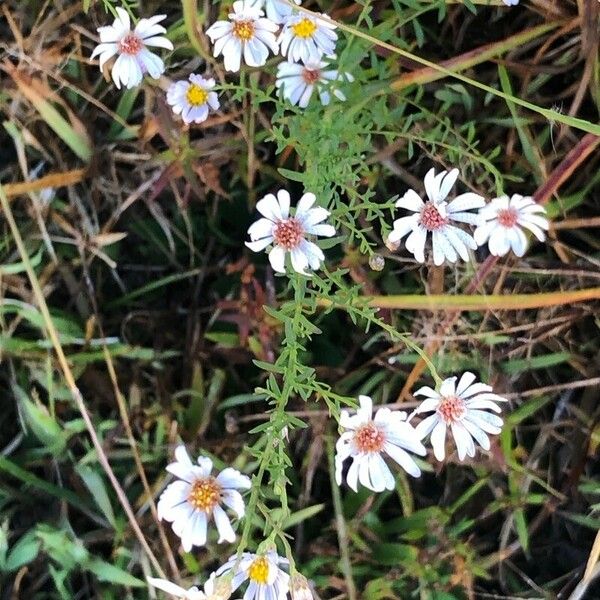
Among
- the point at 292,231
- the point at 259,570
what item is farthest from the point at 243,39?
the point at 259,570

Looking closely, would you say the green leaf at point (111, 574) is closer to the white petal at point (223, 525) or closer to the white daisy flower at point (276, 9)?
the white petal at point (223, 525)

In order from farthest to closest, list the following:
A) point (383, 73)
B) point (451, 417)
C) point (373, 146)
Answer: point (373, 146) → point (383, 73) → point (451, 417)

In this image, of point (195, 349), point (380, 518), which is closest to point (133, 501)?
point (195, 349)

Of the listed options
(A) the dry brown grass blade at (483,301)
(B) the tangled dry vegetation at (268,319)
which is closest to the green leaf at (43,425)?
(B) the tangled dry vegetation at (268,319)

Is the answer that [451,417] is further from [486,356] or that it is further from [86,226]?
[86,226]

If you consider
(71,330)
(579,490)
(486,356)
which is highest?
(71,330)

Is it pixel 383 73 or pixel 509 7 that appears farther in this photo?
pixel 509 7

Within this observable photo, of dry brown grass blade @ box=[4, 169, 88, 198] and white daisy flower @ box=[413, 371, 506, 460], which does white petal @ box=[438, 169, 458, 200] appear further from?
dry brown grass blade @ box=[4, 169, 88, 198]

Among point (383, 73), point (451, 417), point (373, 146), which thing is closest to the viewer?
point (451, 417)
